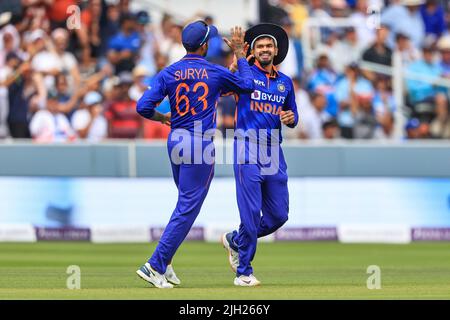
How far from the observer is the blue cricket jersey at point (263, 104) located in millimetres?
13664

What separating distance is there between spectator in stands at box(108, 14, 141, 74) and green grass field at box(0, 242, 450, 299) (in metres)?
4.25

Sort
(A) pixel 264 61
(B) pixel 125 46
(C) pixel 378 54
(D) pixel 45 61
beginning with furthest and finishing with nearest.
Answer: (C) pixel 378 54
(B) pixel 125 46
(D) pixel 45 61
(A) pixel 264 61

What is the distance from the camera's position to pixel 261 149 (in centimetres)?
1366

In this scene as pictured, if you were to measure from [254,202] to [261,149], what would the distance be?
1.88 ft

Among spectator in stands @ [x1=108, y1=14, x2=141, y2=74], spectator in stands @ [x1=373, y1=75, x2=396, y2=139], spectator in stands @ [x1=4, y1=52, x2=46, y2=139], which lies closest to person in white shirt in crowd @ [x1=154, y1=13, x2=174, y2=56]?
spectator in stands @ [x1=108, y1=14, x2=141, y2=74]

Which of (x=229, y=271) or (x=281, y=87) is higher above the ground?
(x=281, y=87)

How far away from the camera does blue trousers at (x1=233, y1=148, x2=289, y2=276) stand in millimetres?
13555

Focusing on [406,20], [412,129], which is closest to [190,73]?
[412,129]

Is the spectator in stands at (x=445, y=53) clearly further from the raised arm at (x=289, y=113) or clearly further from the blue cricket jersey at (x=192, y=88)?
the blue cricket jersey at (x=192, y=88)

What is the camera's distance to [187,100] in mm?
13445

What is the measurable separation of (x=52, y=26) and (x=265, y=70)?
35.1ft

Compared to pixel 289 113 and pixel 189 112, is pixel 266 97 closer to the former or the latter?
pixel 289 113

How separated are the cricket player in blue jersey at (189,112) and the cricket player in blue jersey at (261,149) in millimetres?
331

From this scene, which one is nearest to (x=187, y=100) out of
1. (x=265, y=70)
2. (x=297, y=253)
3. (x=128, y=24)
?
(x=265, y=70)
